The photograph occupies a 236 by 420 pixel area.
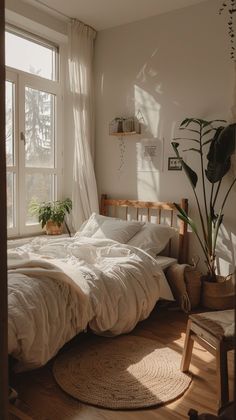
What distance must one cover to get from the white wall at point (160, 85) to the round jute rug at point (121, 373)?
148 centimetres

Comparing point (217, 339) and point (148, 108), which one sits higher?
point (148, 108)

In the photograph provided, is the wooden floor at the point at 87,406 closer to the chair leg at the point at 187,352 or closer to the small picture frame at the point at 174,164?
the chair leg at the point at 187,352

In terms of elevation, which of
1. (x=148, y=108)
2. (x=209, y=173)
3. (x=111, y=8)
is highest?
(x=111, y=8)

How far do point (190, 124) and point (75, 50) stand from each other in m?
1.63

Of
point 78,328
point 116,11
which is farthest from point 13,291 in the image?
point 116,11

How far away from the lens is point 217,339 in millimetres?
1895

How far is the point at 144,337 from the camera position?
9.11 feet

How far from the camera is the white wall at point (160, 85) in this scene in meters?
3.50

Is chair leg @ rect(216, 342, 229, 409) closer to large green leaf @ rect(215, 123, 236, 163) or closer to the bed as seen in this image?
the bed

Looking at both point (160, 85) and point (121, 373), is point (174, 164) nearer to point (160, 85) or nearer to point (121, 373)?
point (160, 85)

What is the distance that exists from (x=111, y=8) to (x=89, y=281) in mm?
2891

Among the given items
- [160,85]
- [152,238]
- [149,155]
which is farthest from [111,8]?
[152,238]

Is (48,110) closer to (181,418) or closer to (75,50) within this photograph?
(75,50)

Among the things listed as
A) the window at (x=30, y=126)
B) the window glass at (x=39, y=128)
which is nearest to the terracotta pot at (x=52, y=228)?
the window at (x=30, y=126)
